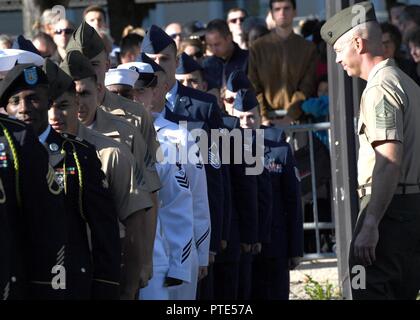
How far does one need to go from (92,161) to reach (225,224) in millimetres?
3350

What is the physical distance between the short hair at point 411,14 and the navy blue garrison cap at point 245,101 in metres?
3.51

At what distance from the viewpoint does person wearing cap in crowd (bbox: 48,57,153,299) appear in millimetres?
6971

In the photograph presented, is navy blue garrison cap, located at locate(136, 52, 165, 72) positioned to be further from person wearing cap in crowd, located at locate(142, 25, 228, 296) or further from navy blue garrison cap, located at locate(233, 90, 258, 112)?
navy blue garrison cap, located at locate(233, 90, 258, 112)

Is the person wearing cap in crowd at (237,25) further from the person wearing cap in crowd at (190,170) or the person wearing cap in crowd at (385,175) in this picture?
the person wearing cap in crowd at (385,175)

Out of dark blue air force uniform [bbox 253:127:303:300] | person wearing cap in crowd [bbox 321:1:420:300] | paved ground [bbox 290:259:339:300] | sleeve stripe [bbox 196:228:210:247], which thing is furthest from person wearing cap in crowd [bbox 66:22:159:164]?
paved ground [bbox 290:259:339:300]

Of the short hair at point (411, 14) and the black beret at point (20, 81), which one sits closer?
the black beret at point (20, 81)

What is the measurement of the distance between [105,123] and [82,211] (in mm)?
1340

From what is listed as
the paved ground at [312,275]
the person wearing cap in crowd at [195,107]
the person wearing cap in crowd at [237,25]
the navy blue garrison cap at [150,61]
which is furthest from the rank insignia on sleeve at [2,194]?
the person wearing cap in crowd at [237,25]

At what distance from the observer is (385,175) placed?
722cm

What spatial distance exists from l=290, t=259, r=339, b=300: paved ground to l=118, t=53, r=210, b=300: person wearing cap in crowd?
122 inches

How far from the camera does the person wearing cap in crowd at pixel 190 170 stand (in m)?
8.69

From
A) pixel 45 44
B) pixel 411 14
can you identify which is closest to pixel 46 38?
pixel 45 44

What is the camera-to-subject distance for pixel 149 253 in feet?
24.6
